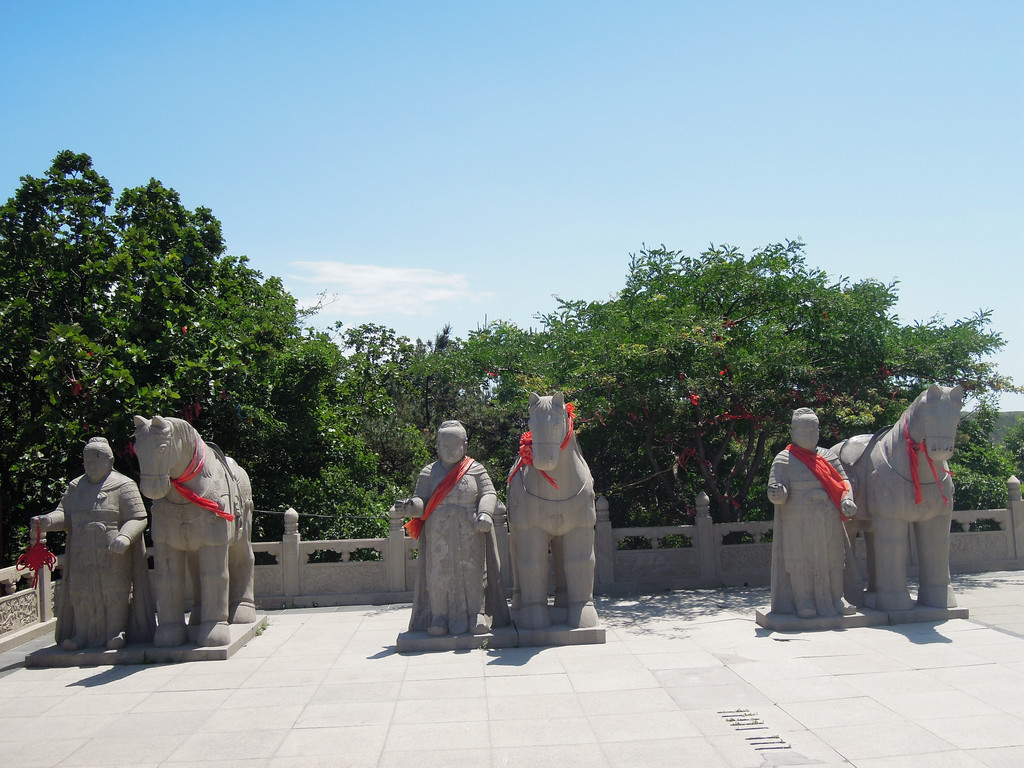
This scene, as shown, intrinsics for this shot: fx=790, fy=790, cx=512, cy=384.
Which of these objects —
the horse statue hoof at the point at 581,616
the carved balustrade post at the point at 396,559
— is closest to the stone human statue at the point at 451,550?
the horse statue hoof at the point at 581,616

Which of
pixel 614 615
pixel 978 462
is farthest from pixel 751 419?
pixel 978 462

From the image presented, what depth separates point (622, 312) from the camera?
36.4ft

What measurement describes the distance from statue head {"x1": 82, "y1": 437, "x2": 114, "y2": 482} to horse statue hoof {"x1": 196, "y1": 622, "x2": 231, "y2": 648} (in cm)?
179

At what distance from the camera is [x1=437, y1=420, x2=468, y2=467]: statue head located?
25.2 feet

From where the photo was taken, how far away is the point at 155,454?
6836mm

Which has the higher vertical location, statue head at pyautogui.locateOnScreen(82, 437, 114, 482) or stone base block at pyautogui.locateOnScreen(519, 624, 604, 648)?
statue head at pyautogui.locateOnScreen(82, 437, 114, 482)

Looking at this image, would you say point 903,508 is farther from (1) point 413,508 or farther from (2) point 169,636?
(2) point 169,636

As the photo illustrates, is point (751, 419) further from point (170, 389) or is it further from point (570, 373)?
point (170, 389)

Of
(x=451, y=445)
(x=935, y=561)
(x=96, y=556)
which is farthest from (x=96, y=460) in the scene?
(x=935, y=561)

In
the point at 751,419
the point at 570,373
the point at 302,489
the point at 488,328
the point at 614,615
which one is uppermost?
the point at 488,328

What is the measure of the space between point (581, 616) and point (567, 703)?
1826mm

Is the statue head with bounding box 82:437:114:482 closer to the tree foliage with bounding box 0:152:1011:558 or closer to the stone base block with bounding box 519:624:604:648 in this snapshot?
the tree foliage with bounding box 0:152:1011:558

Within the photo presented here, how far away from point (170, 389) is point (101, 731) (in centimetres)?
540

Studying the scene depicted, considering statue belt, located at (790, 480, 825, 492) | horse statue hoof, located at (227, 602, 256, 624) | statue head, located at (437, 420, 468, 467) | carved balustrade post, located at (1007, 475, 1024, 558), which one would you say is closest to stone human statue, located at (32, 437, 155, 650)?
horse statue hoof, located at (227, 602, 256, 624)
